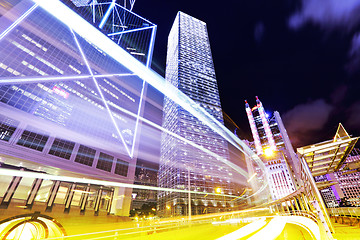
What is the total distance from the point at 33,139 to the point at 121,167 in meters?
15.6

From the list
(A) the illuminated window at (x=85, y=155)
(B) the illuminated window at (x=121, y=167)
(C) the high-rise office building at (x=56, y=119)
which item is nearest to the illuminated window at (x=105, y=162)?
(C) the high-rise office building at (x=56, y=119)

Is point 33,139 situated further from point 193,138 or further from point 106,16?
point 193,138

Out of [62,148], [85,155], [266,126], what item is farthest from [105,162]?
[266,126]

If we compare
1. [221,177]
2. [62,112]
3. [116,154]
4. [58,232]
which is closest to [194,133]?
[221,177]

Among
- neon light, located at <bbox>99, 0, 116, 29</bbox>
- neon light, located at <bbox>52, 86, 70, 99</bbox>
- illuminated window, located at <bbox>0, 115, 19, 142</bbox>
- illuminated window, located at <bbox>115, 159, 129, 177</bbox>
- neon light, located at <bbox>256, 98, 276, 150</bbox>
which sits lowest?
illuminated window, located at <bbox>115, 159, 129, 177</bbox>

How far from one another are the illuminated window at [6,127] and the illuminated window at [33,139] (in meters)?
1.28

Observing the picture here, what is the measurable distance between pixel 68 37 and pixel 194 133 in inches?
2584

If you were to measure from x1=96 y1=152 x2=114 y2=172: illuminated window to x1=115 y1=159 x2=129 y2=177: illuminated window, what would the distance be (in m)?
1.61

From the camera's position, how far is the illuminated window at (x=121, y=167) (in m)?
32.2

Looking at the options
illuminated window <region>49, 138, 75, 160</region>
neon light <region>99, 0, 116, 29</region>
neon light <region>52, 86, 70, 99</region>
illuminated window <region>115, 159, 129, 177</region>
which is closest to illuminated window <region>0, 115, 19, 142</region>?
illuminated window <region>49, 138, 75, 160</region>

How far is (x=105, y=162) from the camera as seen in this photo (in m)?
30.7

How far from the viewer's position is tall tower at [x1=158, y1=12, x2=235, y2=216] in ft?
231

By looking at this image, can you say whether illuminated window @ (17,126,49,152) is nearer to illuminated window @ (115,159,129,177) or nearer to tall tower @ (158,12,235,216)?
illuminated window @ (115,159,129,177)

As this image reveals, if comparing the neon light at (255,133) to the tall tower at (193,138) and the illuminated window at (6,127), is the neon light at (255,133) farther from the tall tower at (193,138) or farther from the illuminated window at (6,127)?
the illuminated window at (6,127)
